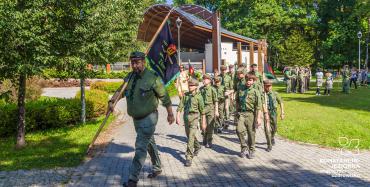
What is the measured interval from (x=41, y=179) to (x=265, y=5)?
5471cm

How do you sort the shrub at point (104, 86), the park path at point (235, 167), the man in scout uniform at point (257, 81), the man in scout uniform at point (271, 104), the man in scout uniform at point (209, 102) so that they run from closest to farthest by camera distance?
the park path at point (235, 167) < the man in scout uniform at point (257, 81) < the man in scout uniform at point (209, 102) < the man in scout uniform at point (271, 104) < the shrub at point (104, 86)

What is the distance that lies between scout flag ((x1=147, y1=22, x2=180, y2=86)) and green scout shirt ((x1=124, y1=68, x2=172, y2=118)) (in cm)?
199

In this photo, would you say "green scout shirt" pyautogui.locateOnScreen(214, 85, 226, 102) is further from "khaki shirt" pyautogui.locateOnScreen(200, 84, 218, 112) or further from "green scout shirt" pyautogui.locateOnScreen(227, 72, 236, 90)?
"khaki shirt" pyautogui.locateOnScreen(200, 84, 218, 112)

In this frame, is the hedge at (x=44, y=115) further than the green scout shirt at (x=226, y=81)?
No

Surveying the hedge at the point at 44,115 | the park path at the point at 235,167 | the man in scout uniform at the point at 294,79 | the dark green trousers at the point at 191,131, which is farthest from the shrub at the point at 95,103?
the man in scout uniform at the point at 294,79

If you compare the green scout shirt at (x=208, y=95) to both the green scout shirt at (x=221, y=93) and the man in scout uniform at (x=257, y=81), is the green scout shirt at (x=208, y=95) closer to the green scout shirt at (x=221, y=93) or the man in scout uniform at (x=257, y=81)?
the man in scout uniform at (x=257, y=81)

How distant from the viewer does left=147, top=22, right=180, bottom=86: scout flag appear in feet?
29.2

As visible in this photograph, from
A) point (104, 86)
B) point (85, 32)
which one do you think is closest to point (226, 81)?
point (85, 32)

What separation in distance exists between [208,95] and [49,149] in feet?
14.3

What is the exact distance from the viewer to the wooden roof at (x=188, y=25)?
41.0 metres

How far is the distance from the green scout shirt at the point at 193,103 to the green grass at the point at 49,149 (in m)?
2.66

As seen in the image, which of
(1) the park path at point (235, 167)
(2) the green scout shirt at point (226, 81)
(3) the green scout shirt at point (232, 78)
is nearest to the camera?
(1) the park path at point (235, 167)

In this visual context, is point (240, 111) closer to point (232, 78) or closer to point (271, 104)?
point (271, 104)

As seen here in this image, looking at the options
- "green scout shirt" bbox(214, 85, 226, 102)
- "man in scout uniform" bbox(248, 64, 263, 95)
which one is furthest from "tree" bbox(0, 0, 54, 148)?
"man in scout uniform" bbox(248, 64, 263, 95)
